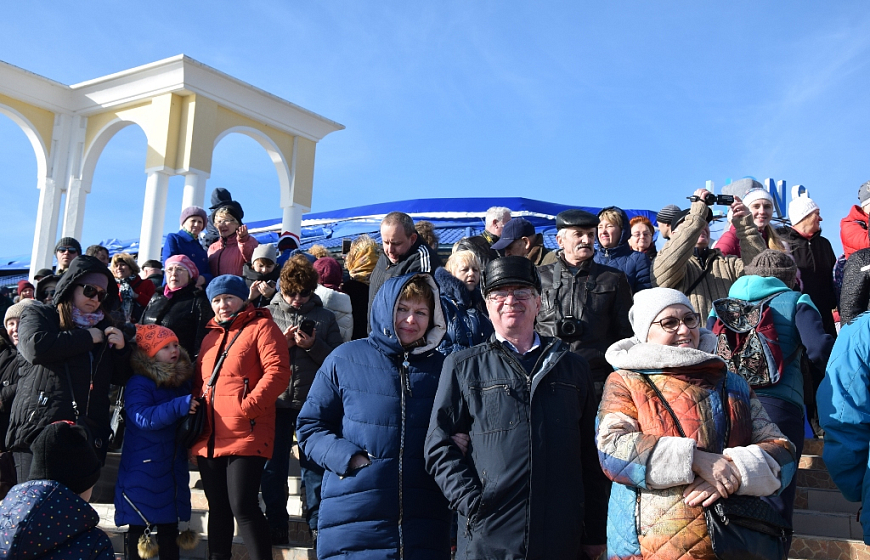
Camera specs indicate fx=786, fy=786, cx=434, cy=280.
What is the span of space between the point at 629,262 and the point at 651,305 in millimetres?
2626

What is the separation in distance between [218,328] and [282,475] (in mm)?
1023

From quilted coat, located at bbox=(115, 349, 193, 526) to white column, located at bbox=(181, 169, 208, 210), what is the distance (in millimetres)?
7070

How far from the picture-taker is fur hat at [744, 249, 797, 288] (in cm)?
433

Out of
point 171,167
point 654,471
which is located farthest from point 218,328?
point 171,167

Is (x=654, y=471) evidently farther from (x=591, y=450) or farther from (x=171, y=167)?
(x=171, y=167)

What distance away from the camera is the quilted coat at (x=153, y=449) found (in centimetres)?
472

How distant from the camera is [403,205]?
19.1 metres

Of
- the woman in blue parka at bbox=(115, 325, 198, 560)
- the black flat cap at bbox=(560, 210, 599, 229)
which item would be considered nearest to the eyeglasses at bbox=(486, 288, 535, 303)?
the black flat cap at bbox=(560, 210, 599, 229)

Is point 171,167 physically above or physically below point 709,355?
above

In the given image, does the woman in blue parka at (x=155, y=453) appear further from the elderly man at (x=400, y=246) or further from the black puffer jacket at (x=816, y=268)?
the black puffer jacket at (x=816, y=268)

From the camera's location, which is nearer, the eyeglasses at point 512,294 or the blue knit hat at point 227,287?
the eyeglasses at point 512,294

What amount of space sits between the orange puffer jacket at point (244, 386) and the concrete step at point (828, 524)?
330cm

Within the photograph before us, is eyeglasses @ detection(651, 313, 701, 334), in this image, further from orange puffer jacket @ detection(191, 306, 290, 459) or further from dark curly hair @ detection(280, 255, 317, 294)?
dark curly hair @ detection(280, 255, 317, 294)

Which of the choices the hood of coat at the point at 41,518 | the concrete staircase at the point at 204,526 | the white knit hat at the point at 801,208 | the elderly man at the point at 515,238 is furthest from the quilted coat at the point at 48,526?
the white knit hat at the point at 801,208
